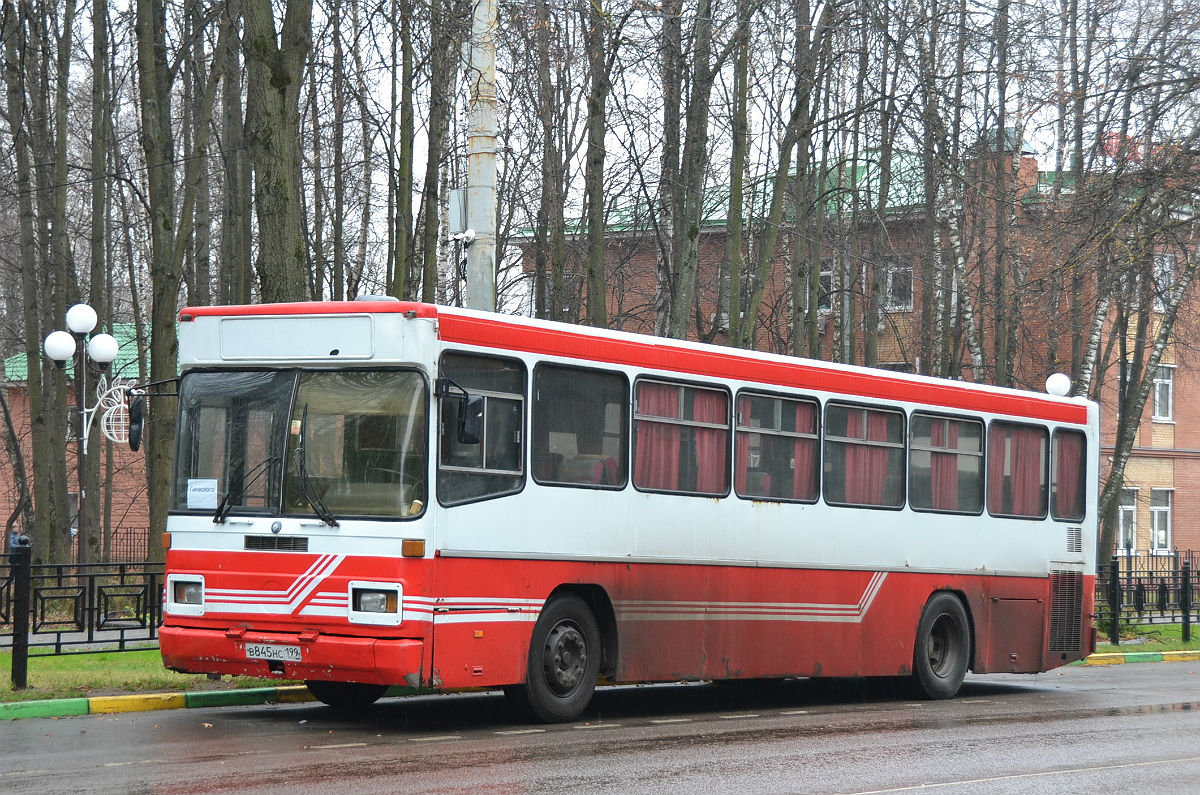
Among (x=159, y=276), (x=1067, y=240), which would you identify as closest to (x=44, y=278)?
(x=159, y=276)

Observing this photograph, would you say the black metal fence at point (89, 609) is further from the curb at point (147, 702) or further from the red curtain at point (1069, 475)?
the red curtain at point (1069, 475)

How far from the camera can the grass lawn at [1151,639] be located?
2606 centimetres

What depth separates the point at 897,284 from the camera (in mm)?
40688

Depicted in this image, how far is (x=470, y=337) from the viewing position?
11.8 metres

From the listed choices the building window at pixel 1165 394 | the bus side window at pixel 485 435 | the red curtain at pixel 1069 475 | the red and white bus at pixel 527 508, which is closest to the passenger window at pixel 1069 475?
the red curtain at pixel 1069 475

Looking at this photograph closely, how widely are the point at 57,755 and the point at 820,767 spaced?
4.98m

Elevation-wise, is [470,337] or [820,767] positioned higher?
[470,337]

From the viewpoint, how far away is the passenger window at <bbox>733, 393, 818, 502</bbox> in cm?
1433

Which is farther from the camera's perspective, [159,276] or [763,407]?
[159,276]

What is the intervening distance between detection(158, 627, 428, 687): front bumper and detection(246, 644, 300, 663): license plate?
1.1 inches

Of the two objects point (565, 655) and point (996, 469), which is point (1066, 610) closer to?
point (996, 469)

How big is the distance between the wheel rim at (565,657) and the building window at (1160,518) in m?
39.5

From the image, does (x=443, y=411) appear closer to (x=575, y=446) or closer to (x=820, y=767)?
(x=575, y=446)

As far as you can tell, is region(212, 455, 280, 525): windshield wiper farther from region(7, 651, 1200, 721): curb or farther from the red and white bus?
region(7, 651, 1200, 721): curb
